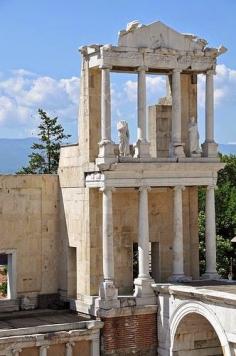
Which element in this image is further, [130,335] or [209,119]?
[209,119]

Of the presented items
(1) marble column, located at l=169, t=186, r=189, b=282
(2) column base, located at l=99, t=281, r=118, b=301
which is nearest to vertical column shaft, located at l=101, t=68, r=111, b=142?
(1) marble column, located at l=169, t=186, r=189, b=282

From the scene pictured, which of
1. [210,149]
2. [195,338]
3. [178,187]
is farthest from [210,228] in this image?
[195,338]

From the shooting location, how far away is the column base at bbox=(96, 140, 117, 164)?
2469 centimetres

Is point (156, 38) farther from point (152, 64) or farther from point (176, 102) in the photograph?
point (176, 102)

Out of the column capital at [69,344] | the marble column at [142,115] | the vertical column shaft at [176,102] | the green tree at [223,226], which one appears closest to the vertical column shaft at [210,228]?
the vertical column shaft at [176,102]

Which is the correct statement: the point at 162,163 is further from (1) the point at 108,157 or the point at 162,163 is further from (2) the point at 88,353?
(2) the point at 88,353

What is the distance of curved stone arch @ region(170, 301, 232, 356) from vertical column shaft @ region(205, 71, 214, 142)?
6.02m

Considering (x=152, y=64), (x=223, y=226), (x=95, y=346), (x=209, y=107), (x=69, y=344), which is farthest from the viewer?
(x=223, y=226)

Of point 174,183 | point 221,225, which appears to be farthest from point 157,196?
point 221,225

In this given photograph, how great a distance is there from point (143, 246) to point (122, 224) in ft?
5.36

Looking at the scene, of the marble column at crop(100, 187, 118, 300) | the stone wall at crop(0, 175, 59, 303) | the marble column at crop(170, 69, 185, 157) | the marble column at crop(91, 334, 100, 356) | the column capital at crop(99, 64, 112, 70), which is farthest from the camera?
the stone wall at crop(0, 175, 59, 303)

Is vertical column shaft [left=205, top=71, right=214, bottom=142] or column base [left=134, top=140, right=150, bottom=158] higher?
vertical column shaft [left=205, top=71, right=214, bottom=142]

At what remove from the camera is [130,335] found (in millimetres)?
24781

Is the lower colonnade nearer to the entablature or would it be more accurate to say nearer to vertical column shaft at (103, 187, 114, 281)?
vertical column shaft at (103, 187, 114, 281)
